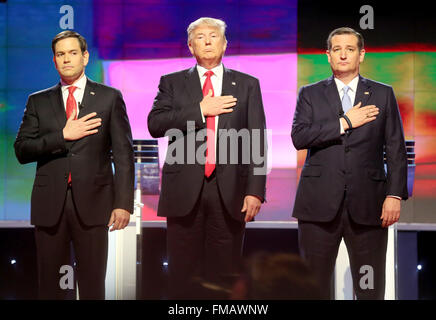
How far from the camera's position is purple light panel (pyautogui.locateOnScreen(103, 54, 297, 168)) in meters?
6.57

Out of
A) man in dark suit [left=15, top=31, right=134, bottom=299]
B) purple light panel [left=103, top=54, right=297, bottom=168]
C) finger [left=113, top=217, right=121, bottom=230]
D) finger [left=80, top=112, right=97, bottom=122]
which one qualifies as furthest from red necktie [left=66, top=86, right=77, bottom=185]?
purple light panel [left=103, top=54, right=297, bottom=168]

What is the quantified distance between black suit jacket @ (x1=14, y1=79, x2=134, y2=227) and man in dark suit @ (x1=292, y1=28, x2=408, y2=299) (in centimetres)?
101

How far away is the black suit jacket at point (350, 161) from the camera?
3.39 meters

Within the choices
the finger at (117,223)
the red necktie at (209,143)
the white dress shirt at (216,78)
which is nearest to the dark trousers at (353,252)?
the red necktie at (209,143)

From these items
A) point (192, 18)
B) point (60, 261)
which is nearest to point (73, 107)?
point (60, 261)

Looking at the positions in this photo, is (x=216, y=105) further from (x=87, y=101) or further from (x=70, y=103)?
(x=70, y=103)

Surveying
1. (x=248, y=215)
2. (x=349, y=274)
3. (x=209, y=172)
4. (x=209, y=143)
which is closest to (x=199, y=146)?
(x=209, y=143)

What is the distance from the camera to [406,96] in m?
6.54

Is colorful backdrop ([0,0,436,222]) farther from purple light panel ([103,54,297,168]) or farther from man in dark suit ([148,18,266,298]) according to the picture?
man in dark suit ([148,18,266,298])

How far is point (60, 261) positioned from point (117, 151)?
2.22ft

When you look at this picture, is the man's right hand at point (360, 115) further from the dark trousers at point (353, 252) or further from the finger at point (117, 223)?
the finger at point (117, 223)

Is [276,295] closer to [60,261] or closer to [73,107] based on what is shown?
[60,261]

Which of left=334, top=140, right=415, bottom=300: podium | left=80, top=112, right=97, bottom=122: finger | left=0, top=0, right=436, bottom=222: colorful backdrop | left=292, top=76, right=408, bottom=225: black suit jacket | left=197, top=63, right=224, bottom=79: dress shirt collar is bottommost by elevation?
left=334, top=140, right=415, bottom=300: podium

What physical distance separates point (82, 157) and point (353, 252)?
161 centimetres
